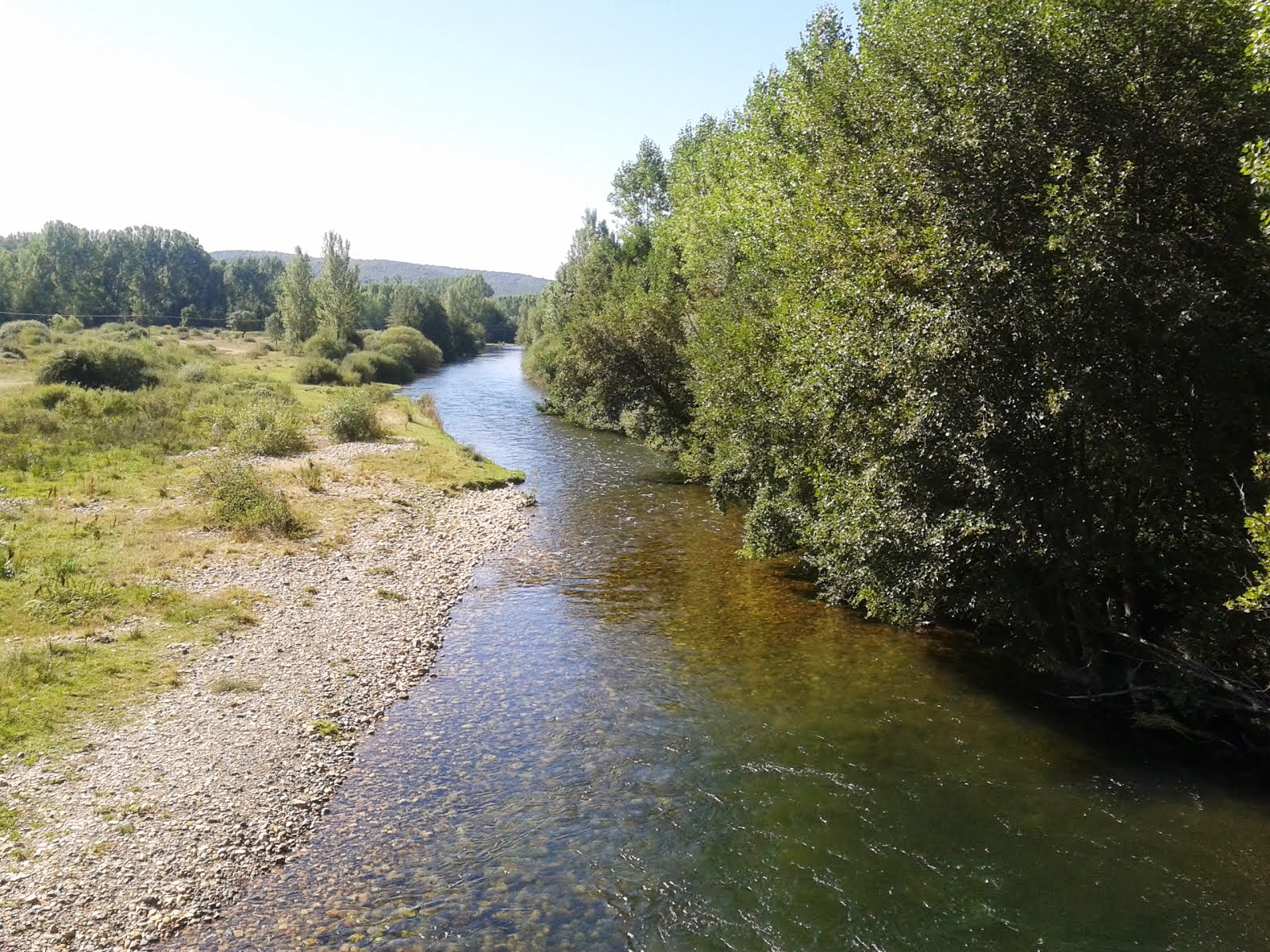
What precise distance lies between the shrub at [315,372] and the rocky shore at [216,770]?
5580cm

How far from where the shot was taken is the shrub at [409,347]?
97.3 metres

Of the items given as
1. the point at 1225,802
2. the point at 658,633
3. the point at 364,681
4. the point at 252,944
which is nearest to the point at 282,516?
the point at 364,681

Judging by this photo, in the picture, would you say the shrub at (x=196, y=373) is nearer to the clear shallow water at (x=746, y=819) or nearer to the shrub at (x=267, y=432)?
the shrub at (x=267, y=432)

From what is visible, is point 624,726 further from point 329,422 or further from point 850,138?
point 329,422

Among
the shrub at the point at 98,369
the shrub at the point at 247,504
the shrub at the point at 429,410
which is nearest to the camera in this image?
the shrub at the point at 247,504

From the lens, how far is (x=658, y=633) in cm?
2059

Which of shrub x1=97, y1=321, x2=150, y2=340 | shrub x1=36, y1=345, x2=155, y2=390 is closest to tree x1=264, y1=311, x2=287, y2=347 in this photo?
shrub x1=97, y1=321, x2=150, y2=340

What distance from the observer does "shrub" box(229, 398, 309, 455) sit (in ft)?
137

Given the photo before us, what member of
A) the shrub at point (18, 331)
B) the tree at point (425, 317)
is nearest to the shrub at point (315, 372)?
the shrub at point (18, 331)

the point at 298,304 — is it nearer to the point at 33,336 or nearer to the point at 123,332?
the point at 123,332

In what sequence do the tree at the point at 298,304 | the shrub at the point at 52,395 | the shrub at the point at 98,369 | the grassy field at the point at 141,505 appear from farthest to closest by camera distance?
the tree at the point at 298,304, the shrub at the point at 98,369, the shrub at the point at 52,395, the grassy field at the point at 141,505

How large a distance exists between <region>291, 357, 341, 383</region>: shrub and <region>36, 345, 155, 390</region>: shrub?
676 inches

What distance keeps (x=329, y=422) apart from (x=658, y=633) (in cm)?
3456

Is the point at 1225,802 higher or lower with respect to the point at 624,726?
higher
